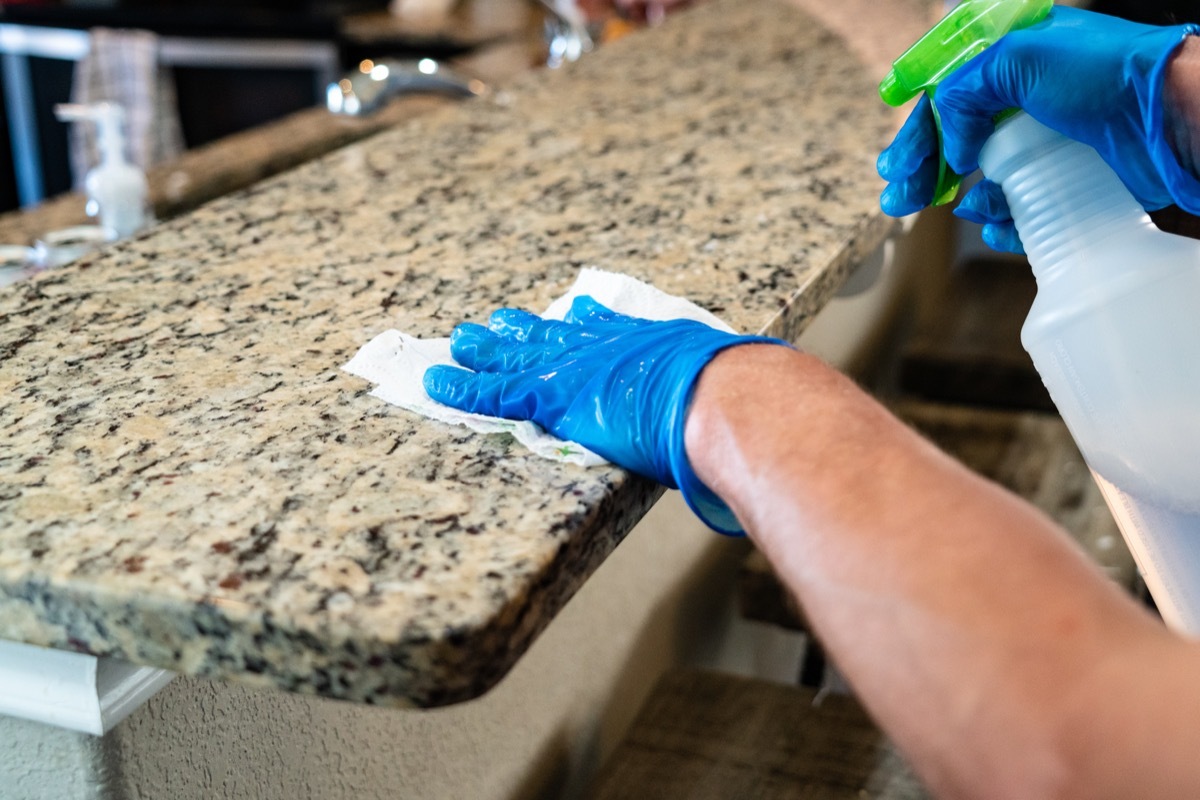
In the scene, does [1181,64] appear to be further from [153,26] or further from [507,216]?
[153,26]

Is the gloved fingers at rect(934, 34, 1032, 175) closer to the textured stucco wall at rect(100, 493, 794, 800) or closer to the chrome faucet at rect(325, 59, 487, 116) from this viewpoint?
the textured stucco wall at rect(100, 493, 794, 800)

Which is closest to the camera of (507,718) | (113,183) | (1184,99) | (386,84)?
(1184,99)

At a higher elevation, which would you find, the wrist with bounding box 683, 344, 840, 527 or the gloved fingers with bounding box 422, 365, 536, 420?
the wrist with bounding box 683, 344, 840, 527

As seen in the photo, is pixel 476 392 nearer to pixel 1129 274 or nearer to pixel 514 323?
pixel 514 323

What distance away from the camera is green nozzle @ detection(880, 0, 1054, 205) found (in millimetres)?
842

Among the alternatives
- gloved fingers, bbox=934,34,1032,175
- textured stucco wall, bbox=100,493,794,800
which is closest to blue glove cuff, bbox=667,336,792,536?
gloved fingers, bbox=934,34,1032,175

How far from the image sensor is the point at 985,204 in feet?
3.15

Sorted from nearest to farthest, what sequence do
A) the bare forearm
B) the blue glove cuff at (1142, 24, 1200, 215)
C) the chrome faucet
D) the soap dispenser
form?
the bare forearm
the blue glove cuff at (1142, 24, 1200, 215)
the soap dispenser
the chrome faucet

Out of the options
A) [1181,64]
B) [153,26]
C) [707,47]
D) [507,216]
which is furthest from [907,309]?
[153,26]

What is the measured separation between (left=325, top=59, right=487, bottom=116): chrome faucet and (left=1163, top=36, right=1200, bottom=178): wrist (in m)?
1.19

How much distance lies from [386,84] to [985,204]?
1184mm

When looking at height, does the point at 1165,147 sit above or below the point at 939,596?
above

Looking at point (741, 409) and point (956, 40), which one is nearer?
point (741, 409)

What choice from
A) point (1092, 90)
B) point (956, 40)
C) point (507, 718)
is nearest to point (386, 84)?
point (507, 718)
